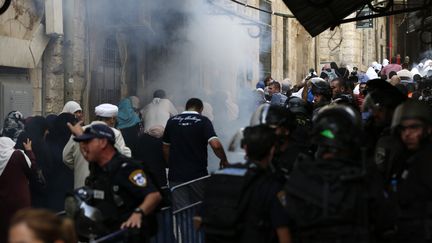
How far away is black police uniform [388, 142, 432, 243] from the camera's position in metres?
3.79

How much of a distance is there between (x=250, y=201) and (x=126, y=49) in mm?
9113

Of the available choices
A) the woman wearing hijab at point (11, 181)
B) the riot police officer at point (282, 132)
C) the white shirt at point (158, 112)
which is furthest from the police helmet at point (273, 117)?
the white shirt at point (158, 112)

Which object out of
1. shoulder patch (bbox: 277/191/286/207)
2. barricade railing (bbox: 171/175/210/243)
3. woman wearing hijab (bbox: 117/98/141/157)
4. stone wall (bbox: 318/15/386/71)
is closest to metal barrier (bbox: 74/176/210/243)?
barricade railing (bbox: 171/175/210/243)

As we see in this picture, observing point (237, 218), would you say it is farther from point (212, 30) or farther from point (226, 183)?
point (212, 30)

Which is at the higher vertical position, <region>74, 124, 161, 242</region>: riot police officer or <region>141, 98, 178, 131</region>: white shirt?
<region>141, 98, 178, 131</region>: white shirt

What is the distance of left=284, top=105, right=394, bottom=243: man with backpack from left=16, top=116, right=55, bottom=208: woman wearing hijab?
11.3 ft

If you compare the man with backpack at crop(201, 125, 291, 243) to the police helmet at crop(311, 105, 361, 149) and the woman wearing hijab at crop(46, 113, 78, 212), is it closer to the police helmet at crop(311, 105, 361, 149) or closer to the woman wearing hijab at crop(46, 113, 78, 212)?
the police helmet at crop(311, 105, 361, 149)

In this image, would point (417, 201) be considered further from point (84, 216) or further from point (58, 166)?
point (58, 166)

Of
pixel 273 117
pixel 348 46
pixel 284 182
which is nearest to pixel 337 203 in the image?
pixel 284 182

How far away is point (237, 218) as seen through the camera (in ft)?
12.4

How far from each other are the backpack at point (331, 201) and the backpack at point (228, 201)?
0.28 meters

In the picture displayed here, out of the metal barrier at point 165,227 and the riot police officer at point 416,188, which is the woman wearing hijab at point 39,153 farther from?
the riot police officer at point 416,188

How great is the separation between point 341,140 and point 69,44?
731 cm

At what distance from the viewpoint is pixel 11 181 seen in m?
6.09
